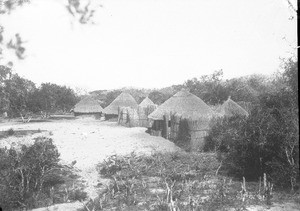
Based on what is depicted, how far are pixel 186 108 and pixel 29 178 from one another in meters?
11.2

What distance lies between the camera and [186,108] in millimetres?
18359

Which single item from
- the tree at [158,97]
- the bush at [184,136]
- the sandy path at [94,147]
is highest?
the tree at [158,97]

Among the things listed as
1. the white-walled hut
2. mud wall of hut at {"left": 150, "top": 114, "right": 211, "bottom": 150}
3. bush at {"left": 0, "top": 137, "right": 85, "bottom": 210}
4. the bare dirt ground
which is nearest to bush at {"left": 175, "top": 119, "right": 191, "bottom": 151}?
mud wall of hut at {"left": 150, "top": 114, "right": 211, "bottom": 150}

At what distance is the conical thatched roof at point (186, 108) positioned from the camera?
57.6 ft

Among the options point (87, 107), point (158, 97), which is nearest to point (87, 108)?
point (87, 107)

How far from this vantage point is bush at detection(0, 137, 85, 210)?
28.6ft

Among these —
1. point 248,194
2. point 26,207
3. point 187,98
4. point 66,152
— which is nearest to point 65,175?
point 26,207

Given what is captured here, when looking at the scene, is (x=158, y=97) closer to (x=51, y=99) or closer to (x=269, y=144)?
(x=51, y=99)

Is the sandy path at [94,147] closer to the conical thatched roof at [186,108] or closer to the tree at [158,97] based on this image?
the conical thatched roof at [186,108]

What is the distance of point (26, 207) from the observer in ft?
27.9

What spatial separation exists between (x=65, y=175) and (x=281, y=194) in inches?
298

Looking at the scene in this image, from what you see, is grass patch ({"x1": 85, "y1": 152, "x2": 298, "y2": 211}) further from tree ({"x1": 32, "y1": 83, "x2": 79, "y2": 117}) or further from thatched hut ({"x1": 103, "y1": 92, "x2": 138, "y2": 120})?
tree ({"x1": 32, "y1": 83, "x2": 79, "y2": 117})

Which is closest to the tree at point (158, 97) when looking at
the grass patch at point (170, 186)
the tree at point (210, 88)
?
the tree at point (210, 88)

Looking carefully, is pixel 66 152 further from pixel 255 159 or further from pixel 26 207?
pixel 255 159
